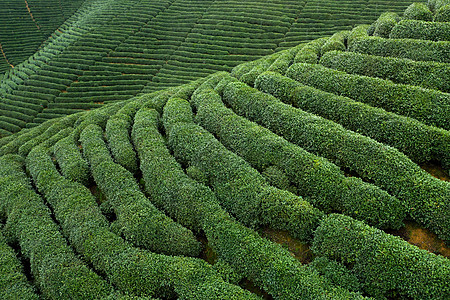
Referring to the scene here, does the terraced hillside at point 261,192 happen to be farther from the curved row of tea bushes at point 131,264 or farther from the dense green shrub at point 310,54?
the dense green shrub at point 310,54

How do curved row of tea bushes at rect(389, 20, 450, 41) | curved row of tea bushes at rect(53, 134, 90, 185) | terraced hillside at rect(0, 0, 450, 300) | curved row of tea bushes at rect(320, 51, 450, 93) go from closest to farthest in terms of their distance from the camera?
1. terraced hillside at rect(0, 0, 450, 300)
2. curved row of tea bushes at rect(320, 51, 450, 93)
3. curved row of tea bushes at rect(53, 134, 90, 185)
4. curved row of tea bushes at rect(389, 20, 450, 41)

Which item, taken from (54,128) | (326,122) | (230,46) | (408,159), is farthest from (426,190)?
(230,46)

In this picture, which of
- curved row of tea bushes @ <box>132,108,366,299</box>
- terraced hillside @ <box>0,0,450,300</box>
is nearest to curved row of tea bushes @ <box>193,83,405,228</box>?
terraced hillside @ <box>0,0,450,300</box>

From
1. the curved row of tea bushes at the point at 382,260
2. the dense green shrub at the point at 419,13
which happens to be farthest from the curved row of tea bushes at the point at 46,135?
the dense green shrub at the point at 419,13

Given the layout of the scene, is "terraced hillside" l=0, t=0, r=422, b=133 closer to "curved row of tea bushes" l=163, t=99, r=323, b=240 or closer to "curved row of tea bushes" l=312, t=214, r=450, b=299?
"curved row of tea bushes" l=163, t=99, r=323, b=240

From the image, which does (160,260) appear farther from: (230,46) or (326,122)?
(230,46)

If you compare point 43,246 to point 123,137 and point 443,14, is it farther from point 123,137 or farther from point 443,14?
point 443,14

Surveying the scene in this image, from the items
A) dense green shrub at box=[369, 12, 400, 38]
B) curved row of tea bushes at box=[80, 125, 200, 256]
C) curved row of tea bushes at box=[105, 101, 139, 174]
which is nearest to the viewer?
curved row of tea bushes at box=[80, 125, 200, 256]
